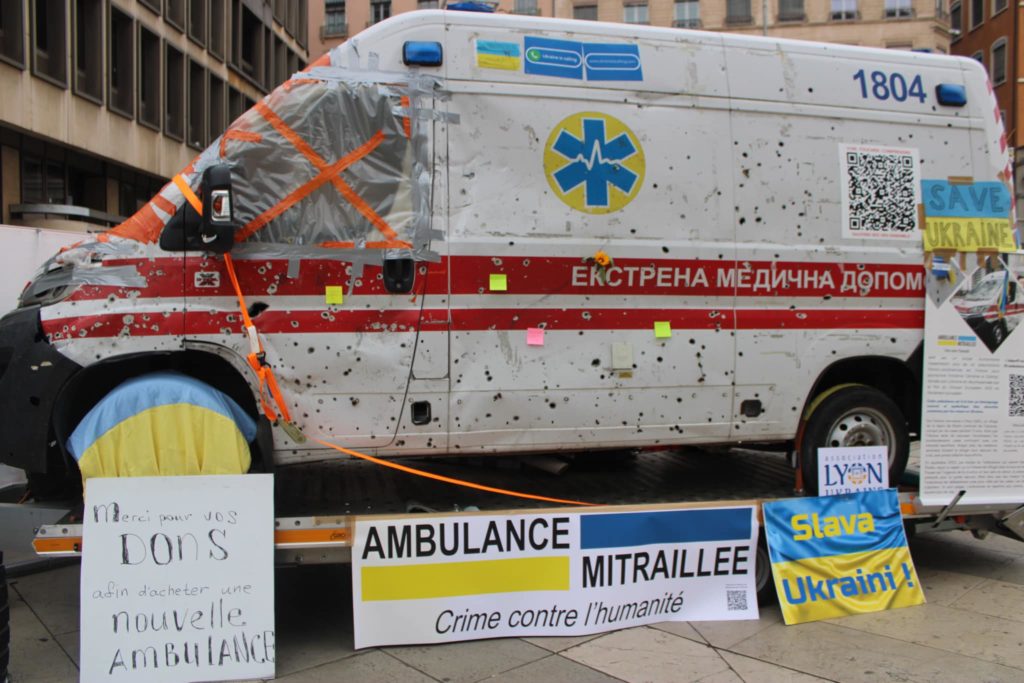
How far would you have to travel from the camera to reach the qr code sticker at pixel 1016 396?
17.4 feet

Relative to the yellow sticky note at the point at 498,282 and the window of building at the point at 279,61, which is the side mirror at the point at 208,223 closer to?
the yellow sticky note at the point at 498,282

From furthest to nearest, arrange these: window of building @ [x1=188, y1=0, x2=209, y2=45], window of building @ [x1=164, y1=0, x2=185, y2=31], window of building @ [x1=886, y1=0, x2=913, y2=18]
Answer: window of building @ [x1=886, y1=0, x2=913, y2=18] < window of building @ [x1=188, y1=0, x2=209, y2=45] < window of building @ [x1=164, y1=0, x2=185, y2=31]

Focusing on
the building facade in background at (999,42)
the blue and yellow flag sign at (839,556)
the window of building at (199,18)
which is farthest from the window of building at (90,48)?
the building facade in background at (999,42)

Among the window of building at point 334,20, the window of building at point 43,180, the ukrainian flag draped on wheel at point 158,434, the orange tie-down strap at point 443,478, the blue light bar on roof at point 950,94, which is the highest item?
the window of building at point 334,20

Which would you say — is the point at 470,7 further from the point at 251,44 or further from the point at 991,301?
the point at 251,44

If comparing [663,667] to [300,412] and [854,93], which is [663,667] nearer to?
[300,412]

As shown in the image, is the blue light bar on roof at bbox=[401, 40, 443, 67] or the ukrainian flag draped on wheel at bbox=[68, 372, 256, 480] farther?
the blue light bar on roof at bbox=[401, 40, 443, 67]

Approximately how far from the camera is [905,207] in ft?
17.2

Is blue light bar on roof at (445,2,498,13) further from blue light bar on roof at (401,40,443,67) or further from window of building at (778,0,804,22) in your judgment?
window of building at (778,0,804,22)

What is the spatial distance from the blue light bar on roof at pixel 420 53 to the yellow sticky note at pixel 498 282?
3.99 ft

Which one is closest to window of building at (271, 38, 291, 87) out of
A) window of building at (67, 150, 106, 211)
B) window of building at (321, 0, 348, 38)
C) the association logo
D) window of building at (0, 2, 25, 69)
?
window of building at (67, 150, 106, 211)

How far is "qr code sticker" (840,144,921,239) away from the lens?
5.13 meters

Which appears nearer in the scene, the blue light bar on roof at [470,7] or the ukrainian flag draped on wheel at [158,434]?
the ukrainian flag draped on wheel at [158,434]

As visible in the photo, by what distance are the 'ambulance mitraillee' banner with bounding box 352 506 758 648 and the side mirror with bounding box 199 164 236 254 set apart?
5.35 ft
